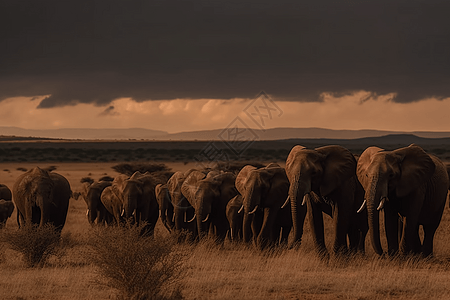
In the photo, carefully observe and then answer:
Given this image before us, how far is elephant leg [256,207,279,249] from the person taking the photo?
18500mm

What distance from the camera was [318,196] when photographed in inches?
684

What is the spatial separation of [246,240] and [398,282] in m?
6.36

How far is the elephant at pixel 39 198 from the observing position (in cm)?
1945

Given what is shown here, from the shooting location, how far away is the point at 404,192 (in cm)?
1602

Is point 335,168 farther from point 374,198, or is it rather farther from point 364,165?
point 374,198

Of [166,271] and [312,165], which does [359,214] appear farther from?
[166,271]

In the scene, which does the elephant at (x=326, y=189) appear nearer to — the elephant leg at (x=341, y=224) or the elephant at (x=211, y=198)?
the elephant leg at (x=341, y=224)

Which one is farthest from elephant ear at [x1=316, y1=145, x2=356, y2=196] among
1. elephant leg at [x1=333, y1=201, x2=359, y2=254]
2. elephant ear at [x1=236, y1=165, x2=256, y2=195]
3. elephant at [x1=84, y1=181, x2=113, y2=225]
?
elephant at [x1=84, y1=181, x2=113, y2=225]

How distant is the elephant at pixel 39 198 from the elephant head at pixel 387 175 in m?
8.63

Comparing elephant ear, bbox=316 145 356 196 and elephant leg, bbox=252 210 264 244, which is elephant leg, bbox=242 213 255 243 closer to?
elephant leg, bbox=252 210 264 244

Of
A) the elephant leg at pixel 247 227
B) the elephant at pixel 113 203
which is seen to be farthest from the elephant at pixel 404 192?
the elephant at pixel 113 203

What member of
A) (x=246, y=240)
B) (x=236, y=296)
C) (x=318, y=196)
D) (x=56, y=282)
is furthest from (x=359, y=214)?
(x=56, y=282)

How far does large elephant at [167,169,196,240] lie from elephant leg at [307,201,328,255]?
187 inches

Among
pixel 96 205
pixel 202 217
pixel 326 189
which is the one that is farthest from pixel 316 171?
pixel 96 205
